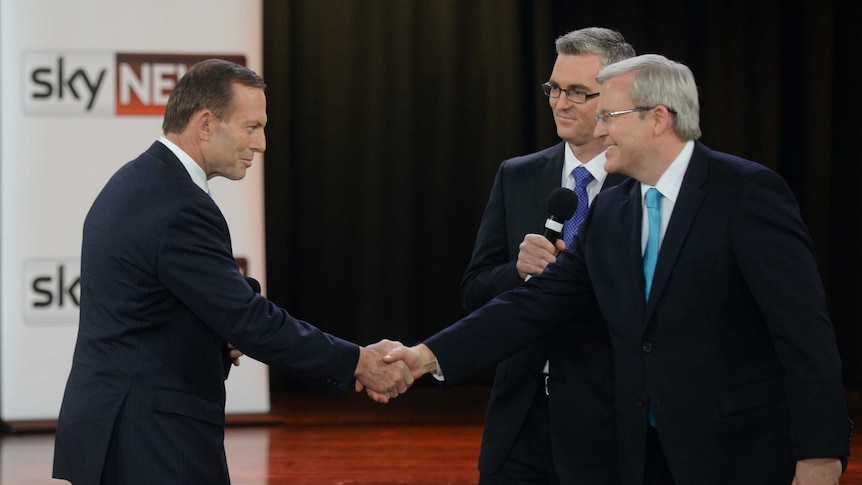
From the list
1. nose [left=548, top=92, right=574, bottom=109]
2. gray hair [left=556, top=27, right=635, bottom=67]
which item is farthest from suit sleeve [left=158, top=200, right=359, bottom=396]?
gray hair [left=556, top=27, right=635, bottom=67]

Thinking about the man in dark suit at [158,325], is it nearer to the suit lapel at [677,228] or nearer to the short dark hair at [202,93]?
the short dark hair at [202,93]

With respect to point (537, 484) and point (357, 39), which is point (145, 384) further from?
point (357, 39)

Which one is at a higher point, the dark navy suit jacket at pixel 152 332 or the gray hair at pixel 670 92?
the gray hair at pixel 670 92

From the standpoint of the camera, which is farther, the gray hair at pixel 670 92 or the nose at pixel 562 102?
the nose at pixel 562 102

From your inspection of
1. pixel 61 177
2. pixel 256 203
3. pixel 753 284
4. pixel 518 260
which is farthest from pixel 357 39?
pixel 753 284

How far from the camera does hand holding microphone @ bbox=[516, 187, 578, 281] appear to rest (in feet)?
8.36

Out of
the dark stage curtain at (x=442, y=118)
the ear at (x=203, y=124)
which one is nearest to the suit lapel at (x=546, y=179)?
the ear at (x=203, y=124)

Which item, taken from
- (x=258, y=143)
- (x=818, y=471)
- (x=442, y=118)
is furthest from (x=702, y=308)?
(x=442, y=118)

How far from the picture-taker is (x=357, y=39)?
6.36 m

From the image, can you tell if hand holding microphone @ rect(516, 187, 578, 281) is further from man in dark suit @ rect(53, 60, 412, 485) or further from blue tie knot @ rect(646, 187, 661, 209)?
man in dark suit @ rect(53, 60, 412, 485)

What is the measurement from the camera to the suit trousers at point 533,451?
2607mm

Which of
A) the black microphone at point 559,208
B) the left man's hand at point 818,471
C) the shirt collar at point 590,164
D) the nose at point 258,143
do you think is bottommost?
the left man's hand at point 818,471

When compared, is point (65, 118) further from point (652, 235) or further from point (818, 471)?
point (818, 471)

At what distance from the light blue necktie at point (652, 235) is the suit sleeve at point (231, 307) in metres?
0.78
